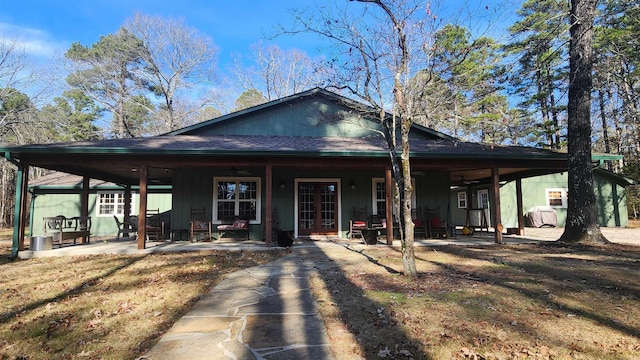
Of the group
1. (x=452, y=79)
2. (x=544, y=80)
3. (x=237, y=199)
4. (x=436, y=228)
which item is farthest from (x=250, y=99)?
(x=452, y=79)

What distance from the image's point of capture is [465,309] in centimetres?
386

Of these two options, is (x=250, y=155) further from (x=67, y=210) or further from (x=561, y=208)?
(x=561, y=208)

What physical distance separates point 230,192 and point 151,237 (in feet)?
10.8

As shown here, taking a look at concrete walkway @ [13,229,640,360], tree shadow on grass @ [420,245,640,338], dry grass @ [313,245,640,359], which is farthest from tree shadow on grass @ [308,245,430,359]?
tree shadow on grass @ [420,245,640,338]

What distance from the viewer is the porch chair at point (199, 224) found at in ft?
34.3

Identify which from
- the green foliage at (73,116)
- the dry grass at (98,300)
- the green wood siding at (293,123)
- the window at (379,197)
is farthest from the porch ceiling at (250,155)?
the green foliage at (73,116)

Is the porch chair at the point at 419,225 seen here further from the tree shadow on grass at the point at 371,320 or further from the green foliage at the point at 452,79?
the tree shadow on grass at the point at 371,320

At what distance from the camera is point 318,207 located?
11727 mm

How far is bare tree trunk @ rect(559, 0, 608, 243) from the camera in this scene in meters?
9.00

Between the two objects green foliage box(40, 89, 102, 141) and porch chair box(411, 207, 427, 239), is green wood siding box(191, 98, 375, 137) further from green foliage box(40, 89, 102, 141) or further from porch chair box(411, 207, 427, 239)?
green foliage box(40, 89, 102, 141)

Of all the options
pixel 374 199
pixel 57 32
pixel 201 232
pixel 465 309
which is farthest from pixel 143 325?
pixel 57 32

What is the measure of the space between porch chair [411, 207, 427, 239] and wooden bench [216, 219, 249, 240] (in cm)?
517

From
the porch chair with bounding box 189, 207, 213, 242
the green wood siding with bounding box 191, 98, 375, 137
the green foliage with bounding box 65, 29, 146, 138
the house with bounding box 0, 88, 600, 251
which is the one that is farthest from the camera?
the green foliage with bounding box 65, 29, 146, 138

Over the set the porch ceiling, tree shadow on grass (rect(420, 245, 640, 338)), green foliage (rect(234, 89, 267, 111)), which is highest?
green foliage (rect(234, 89, 267, 111))
